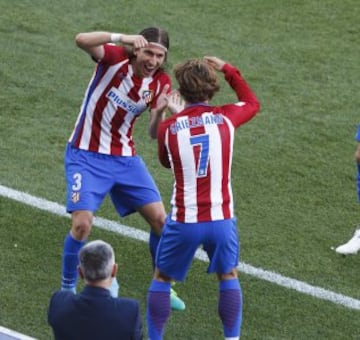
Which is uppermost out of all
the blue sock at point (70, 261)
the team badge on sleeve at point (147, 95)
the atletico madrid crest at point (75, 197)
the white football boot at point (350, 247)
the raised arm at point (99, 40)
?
the raised arm at point (99, 40)

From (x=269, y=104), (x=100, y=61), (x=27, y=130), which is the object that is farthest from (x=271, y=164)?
(x=100, y=61)

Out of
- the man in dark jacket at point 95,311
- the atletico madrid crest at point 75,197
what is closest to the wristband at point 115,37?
the atletico madrid crest at point 75,197

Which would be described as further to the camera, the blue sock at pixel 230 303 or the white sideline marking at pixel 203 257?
the white sideline marking at pixel 203 257

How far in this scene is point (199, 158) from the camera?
6332 mm

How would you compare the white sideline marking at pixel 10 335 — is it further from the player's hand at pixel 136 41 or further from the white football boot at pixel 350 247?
the white football boot at pixel 350 247

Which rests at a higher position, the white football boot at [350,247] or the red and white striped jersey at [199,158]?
the red and white striped jersey at [199,158]

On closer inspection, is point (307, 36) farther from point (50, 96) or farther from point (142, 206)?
point (142, 206)

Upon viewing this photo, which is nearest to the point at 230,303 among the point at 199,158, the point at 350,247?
the point at 199,158

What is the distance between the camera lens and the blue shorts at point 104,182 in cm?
714

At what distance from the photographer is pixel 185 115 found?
6.39m

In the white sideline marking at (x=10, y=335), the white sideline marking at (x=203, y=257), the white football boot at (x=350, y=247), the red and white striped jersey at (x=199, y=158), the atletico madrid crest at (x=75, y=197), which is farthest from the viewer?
the white football boot at (x=350, y=247)

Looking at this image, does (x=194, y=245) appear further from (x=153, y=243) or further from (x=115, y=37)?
(x=115, y=37)

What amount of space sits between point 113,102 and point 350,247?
2237 millimetres

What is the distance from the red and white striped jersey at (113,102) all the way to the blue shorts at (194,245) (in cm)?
103
